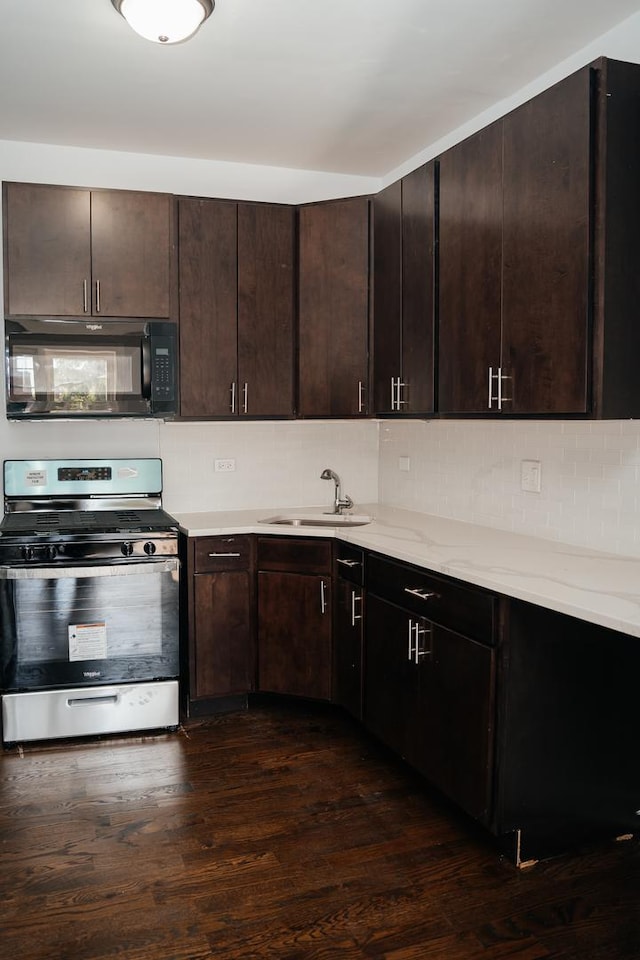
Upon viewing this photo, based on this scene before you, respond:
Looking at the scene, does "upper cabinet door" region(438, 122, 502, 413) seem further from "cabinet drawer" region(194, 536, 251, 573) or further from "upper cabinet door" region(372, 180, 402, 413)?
"cabinet drawer" region(194, 536, 251, 573)

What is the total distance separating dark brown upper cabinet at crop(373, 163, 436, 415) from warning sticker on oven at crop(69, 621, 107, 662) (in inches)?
63.1

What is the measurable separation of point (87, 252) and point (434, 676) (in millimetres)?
2394

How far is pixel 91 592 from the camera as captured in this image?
11.3 feet

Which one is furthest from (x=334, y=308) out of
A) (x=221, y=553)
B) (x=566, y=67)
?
(x=566, y=67)

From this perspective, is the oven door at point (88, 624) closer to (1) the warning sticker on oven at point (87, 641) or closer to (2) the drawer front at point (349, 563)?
(1) the warning sticker on oven at point (87, 641)

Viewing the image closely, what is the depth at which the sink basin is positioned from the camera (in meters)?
3.95

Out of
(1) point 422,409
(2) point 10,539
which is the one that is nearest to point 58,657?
(2) point 10,539

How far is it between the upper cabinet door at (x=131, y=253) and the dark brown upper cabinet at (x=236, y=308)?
90 millimetres

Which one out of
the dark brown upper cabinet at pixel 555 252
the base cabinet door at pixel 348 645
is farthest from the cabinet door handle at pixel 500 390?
the base cabinet door at pixel 348 645

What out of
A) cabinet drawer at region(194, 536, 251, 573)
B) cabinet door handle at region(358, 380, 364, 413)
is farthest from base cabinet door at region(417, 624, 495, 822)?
cabinet door handle at region(358, 380, 364, 413)

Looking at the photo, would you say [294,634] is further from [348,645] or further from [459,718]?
[459,718]

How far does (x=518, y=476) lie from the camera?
3.22m

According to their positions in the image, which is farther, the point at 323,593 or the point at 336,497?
the point at 336,497

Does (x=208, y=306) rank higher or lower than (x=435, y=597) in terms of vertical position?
higher
